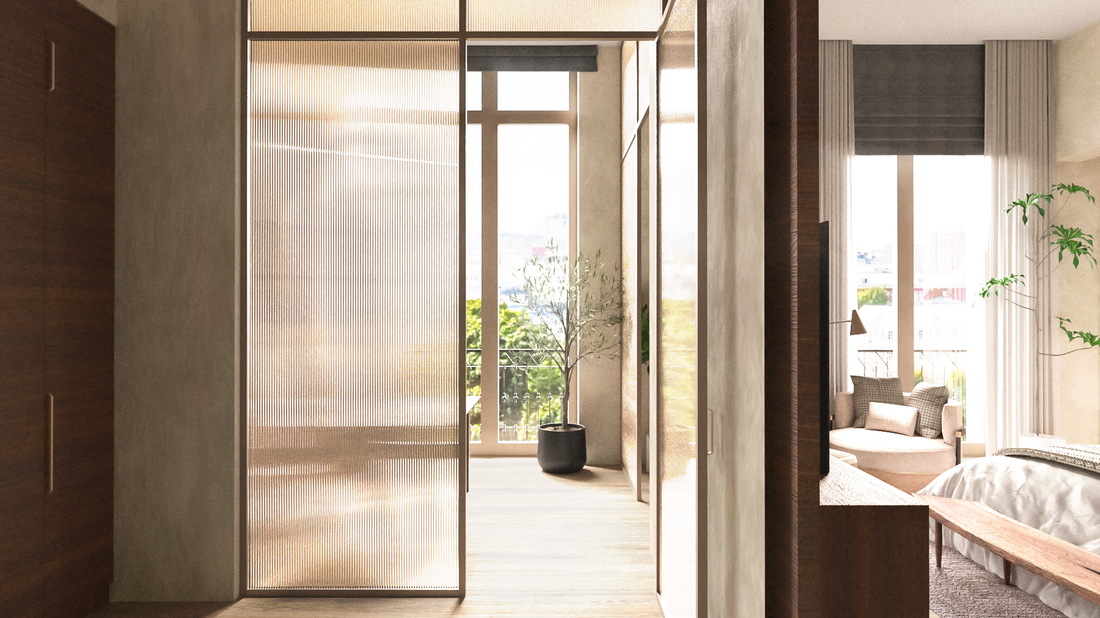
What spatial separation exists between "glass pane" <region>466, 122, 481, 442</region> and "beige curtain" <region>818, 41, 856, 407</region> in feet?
9.11

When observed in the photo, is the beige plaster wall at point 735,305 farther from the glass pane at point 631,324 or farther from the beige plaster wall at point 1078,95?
the beige plaster wall at point 1078,95

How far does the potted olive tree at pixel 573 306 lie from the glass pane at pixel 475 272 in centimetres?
39

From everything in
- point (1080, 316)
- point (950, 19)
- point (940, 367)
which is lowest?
point (940, 367)

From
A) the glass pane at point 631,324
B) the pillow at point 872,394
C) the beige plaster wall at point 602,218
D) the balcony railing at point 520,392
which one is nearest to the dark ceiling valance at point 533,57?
the beige plaster wall at point 602,218

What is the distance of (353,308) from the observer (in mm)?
2717

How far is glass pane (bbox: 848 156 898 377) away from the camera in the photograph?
17.1 ft

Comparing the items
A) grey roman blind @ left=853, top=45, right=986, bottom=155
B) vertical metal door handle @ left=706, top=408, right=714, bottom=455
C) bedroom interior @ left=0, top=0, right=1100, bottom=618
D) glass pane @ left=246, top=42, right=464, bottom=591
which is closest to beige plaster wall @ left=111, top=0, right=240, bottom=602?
bedroom interior @ left=0, top=0, right=1100, bottom=618

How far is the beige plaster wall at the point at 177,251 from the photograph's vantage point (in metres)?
2.67

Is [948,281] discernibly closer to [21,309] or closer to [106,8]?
[106,8]

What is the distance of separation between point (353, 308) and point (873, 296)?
443 cm

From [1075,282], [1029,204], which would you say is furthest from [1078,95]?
[1075,282]

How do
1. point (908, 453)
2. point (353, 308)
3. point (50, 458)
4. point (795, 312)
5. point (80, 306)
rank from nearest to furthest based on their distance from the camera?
point (795, 312) < point (50, 458) < point (80, 306) < point (353, 308) < point (908, 453)

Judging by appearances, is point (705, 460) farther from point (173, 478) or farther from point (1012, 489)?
point (173, 478)

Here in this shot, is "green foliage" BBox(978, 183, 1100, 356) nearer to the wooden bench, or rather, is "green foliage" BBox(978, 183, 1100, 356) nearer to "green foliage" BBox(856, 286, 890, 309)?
"green foliage" BBox(856, 286, 890, 309)
